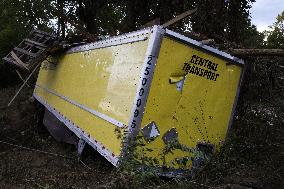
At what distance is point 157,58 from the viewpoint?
5836mm

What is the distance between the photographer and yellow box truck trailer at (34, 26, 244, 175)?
5816 mm

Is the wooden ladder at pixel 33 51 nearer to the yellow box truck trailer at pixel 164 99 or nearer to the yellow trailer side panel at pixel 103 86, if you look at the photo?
the yellow trailer side panel at pixel 103 86

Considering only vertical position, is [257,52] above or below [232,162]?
above

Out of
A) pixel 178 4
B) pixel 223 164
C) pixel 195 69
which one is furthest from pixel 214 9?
pixel 223 164

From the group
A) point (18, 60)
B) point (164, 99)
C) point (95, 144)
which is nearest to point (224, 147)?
point (164, 99)

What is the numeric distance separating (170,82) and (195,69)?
1.64 ft

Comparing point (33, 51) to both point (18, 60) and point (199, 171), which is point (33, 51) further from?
point (199, 171)

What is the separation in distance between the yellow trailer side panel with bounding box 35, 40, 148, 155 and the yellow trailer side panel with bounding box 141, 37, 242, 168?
0.36 meters

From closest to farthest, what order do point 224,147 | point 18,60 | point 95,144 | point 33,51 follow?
point 224,147, point 95,144, point 18,60, point 33,51

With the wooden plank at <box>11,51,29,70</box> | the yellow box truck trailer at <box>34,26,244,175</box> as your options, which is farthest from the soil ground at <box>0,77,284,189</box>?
the wooden plank at <box>11,51,29,70</box>

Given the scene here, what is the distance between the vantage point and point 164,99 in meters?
6.05

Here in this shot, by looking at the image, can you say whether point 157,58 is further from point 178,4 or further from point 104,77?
point 178,4

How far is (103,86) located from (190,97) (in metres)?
1.84

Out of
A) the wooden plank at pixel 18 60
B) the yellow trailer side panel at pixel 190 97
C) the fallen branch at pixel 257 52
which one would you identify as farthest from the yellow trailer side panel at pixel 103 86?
the fallen branch at pixel 257 52
